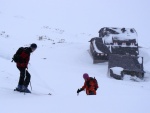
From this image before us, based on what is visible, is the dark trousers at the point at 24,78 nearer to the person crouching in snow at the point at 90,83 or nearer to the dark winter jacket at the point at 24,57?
the dark winter jacket at the point at 24,57

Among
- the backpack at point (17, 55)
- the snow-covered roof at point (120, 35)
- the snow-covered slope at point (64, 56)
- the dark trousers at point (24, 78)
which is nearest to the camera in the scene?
the snow-covered slope at point (64, 56)

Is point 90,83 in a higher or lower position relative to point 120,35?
lower

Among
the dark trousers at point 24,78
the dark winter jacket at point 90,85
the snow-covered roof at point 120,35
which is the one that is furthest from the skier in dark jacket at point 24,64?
the snow-covered roof at point 120,35

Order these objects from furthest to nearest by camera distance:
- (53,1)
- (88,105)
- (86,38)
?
(53,1) < (86,38) < (88,105)

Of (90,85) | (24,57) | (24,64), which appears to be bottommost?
(90,85)

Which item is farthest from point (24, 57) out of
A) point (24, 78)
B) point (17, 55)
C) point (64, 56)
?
point (64, 56)

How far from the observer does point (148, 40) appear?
162 ft

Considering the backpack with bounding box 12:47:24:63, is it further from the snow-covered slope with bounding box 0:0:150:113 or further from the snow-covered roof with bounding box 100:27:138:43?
the snow-covered roof with bounding box 100:27:138:43

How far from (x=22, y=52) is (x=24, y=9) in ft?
188

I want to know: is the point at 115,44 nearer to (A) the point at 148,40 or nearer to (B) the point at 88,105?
(A) the point at 148,40

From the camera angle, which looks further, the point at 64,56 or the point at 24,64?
the point at 64,56

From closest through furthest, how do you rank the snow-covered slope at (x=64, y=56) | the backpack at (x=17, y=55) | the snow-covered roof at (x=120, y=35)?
the snow-covered slope at (x=64, y=56)
the backpack at (x=17, y=55)
the snow-covered roof at (x=120, y=35)

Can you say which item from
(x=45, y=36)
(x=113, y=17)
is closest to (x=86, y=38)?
(x=45, y=36)

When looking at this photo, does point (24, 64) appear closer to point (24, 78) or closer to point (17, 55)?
point (17, 55)
